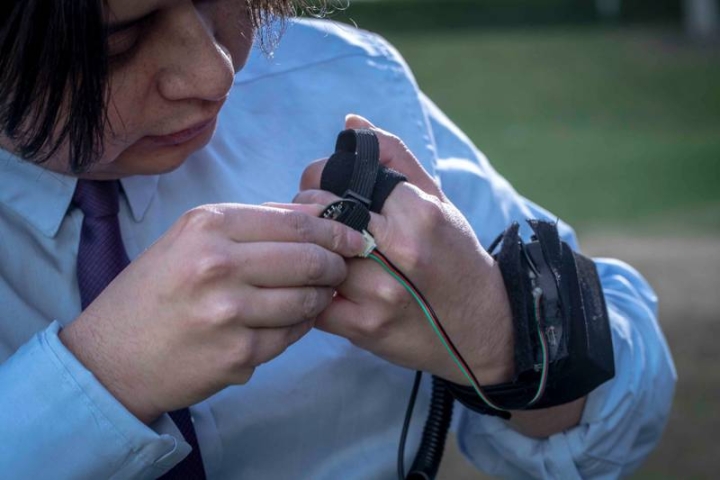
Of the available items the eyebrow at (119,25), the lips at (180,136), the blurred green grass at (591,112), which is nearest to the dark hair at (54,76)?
the eyebrow at (119,25)

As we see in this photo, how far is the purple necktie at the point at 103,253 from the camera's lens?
5.83 ft

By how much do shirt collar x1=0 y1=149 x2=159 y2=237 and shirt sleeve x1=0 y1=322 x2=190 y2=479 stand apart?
0.97 feet

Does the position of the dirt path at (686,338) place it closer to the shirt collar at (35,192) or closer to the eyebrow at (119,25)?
the shirt collar at (35,192)

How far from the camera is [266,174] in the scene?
210 cm

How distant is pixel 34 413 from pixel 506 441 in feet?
2.89

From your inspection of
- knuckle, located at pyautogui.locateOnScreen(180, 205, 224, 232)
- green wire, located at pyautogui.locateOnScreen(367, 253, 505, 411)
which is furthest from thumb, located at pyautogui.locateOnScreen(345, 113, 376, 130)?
knuckle, located at pyautogui.locateOnScreen(180, 205, 224, 232)

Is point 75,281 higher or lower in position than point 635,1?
higher

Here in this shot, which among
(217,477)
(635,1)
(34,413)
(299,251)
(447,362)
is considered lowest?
(635,1)

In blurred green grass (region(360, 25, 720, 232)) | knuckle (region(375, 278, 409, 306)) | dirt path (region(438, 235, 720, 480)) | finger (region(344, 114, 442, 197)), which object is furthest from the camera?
blurred green grass (region(360, 25, 720, 232))

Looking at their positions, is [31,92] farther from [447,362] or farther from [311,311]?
[447,362]

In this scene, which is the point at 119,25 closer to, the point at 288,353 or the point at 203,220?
the point at 203,220

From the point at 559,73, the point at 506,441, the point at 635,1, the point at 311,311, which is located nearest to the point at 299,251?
the point at 311,311

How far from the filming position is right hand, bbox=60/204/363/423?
149cm

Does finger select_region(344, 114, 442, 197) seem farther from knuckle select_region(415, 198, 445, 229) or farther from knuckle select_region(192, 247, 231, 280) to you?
knuckle select_region(192, 247, 231, 280)
